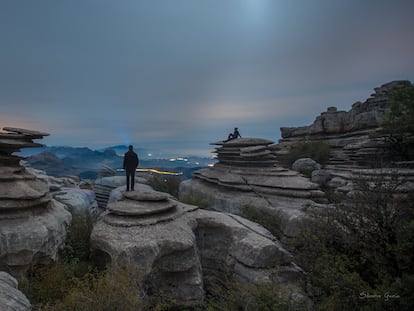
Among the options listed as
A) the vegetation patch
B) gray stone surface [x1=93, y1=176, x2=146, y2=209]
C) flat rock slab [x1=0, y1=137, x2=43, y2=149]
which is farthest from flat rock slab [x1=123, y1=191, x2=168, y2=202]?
the vegetation patch

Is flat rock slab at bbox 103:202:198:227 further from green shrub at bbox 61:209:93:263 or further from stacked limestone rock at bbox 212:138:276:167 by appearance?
stacked limestone rock at bbox 212:138:276:167

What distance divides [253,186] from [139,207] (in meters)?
8.00

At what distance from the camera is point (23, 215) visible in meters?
7.85

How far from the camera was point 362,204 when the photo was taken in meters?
7.84

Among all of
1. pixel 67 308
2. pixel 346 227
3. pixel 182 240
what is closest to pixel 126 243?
pixel 182 240

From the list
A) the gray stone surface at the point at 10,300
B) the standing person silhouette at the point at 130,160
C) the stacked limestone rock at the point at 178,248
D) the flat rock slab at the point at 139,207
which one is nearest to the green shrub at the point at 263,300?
the stacked limestone rock at the point at 178,248

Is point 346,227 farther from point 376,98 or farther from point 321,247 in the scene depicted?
point 376,98

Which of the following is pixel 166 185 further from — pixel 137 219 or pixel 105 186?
pixel 137 219

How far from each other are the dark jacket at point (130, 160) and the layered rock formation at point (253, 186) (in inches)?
164

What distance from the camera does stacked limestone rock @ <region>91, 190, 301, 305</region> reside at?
7.77 m

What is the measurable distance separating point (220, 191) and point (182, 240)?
8708 millimetres

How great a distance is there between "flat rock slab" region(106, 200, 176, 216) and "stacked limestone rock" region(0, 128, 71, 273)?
1725 millimetres

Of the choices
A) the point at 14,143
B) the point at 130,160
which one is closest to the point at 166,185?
the point at 130,160

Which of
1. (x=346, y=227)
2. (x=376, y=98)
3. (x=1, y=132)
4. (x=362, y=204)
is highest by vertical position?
(x=376, y=98)
